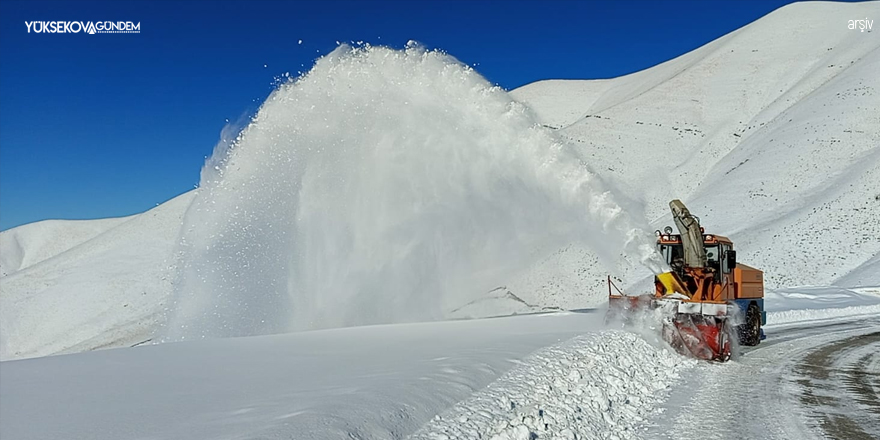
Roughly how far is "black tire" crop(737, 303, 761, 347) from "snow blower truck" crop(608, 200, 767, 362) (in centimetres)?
2

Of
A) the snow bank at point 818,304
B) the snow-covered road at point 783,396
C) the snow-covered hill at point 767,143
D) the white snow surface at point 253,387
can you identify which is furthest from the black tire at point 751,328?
the white snow surface at point 253,387

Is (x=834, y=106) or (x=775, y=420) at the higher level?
(x=834, y=106)

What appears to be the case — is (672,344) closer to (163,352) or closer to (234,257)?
(163,352)

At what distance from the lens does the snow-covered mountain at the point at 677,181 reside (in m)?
17.4

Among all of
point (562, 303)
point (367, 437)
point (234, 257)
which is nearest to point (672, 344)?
point (367, 437)

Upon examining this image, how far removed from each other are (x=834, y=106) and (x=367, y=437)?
6157cm

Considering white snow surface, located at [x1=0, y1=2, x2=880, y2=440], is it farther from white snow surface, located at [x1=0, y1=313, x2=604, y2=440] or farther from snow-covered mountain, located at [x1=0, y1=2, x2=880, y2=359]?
snow-covered mountain, located at [x1=0, y1=2, x2=880, y2=359]

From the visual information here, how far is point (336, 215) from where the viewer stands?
1714 cm

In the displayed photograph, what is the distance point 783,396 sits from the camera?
8.29 metres

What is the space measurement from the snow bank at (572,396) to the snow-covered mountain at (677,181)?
421cm

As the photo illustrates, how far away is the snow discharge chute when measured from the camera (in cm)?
1633

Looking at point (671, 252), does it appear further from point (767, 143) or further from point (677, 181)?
point (767, 143)

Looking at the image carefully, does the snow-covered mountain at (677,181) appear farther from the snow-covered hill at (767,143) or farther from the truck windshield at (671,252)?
the truck windshield at (671,252)

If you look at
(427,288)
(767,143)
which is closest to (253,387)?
(427,288)
